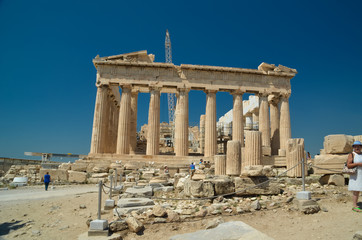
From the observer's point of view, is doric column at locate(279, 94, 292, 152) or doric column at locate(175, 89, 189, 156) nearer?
doric column at locate(175, 89, 189, 156)

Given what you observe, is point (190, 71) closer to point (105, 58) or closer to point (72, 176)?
point (105, 58)

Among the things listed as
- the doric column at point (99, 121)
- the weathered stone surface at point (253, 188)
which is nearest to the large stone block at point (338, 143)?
the weathered stone surface at point (253, 188)

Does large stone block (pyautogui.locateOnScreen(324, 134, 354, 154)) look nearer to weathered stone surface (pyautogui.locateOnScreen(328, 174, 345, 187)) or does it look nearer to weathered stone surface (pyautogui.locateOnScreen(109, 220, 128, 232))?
weathered stone surface (pyautogui.locateOnScreen(328, 174, 345, 187))

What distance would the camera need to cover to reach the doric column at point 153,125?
24359mm

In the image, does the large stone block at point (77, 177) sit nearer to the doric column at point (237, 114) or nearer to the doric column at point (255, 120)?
the doric column at point (237, 114)

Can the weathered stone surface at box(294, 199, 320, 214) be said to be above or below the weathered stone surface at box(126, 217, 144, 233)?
above

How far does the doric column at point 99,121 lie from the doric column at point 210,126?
1033 cm

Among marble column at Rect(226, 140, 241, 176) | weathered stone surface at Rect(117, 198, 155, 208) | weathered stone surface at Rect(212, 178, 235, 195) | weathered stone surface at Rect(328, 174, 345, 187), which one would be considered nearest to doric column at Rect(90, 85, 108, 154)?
marble column at Rect(226, 140, 241, 176)

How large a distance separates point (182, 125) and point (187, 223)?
18.3 m

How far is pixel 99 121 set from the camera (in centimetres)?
2450

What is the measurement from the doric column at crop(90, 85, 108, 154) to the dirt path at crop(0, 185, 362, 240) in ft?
48.8

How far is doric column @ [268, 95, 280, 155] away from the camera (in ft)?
89.7

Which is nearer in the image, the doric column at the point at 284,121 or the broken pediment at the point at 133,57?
the broken pediment at the point at 133,57

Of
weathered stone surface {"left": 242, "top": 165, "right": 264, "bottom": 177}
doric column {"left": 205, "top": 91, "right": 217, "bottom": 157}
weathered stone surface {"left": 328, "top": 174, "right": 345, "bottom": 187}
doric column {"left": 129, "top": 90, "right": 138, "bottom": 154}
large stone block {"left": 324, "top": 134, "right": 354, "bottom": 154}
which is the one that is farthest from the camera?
doric column {"left": 129, "top": 90, "right": 138, "bottom": 154}
